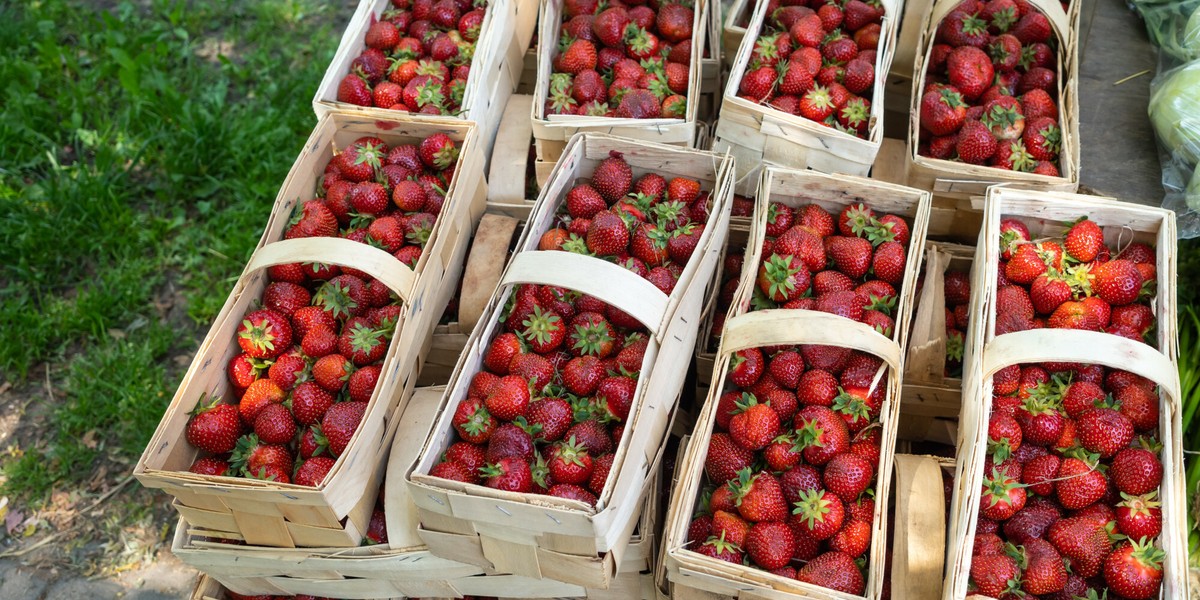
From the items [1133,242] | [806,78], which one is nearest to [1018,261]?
[1133,242]

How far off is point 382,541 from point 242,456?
14.3 inches

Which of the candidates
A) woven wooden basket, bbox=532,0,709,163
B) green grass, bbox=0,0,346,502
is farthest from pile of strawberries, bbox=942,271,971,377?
green grass, bbox=0,0,346,502

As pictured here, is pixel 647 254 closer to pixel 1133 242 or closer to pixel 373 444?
pixel 373 444

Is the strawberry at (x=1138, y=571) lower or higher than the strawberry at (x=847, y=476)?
lower

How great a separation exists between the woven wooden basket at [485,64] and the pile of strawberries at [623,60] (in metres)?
0.17

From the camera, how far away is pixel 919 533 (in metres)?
1.84

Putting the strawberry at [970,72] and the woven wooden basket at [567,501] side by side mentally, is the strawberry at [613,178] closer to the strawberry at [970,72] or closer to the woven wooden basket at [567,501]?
the woven wooden basket at [567,501]

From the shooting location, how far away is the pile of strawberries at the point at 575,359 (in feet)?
5.97

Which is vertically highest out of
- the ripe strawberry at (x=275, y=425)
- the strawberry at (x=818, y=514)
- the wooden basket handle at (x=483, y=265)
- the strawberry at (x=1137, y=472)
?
the wooden basket handle at (x=483, y=265)

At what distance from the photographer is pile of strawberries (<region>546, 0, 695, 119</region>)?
2.50 metres

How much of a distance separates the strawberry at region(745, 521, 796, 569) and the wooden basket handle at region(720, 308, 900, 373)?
1.26ft

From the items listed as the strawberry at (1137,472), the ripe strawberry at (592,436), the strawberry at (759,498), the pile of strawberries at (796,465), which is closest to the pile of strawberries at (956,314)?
the pile of strawberries at (796,465)

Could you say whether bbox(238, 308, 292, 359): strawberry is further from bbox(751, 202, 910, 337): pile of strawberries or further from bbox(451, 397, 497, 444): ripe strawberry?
bbox(751, 202, 910, 337): pile of strawberries

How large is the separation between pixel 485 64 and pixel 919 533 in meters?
1.67
